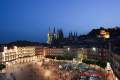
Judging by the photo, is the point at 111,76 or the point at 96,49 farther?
the point at 96,49

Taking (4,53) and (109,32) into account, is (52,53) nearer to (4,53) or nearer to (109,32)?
(109,32)

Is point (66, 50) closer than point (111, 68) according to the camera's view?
No

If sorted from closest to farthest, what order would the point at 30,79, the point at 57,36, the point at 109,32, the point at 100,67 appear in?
the point at 30,79 → the point at 100,67 → the point at 109,32 → the point at 57,36

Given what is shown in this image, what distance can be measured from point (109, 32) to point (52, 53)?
24.3 m

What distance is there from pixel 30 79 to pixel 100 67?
2056 centimetres

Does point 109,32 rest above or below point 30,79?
above

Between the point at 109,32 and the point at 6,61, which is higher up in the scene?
the point at 109,32

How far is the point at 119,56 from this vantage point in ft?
164

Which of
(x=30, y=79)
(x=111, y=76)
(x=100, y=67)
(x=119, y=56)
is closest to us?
(x=119, y=56)

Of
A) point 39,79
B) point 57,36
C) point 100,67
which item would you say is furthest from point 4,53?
point 57,36

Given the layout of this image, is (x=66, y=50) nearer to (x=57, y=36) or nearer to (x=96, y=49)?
(x=96, y=49)

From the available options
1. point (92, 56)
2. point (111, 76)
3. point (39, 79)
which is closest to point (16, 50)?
point (92, 56)

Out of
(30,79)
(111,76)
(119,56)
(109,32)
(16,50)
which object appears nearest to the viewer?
(119,56)

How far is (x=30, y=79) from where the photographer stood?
60531mm
